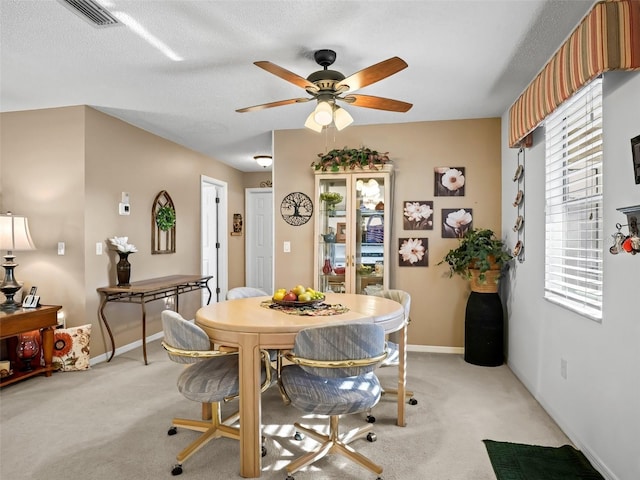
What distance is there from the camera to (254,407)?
6.83 ft

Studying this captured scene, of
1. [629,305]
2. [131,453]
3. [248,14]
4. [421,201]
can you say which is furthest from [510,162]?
[131,453]

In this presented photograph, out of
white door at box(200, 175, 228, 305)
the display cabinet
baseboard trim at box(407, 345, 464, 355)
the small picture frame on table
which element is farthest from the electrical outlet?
white door at box(200, 175, 228, 305)

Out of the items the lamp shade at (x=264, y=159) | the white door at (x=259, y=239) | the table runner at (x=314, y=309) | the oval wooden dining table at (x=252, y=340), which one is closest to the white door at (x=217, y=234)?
the white door at (x=259, y=239)

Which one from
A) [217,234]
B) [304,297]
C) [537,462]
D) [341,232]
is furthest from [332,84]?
[217,234]

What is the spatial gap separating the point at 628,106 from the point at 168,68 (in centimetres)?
278

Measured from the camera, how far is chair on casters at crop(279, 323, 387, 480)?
1925 mm

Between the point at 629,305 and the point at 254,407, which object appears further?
the point at 254,407

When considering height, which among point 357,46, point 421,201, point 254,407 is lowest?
point 254,407

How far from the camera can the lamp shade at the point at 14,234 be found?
350 centimetres

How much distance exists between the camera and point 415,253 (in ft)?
14.2

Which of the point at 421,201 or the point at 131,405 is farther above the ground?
the point at 421,201

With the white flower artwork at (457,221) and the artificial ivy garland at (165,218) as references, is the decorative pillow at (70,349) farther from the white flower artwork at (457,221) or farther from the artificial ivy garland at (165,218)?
the white flower artwork at (457,221)

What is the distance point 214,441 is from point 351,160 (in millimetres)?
2764

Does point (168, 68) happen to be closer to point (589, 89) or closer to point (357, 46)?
point (357, 46)
